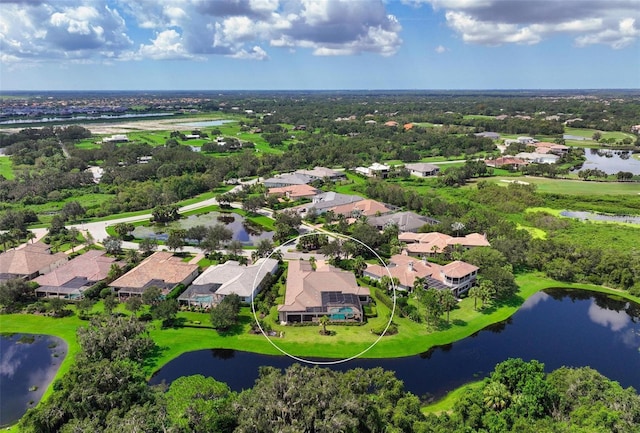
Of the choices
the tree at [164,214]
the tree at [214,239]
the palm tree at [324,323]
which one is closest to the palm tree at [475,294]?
the palm tree at [324,323]

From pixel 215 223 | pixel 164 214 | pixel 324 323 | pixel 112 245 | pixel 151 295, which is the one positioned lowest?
pixel 215 223

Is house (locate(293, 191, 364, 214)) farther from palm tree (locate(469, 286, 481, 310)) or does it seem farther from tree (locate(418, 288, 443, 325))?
tree (locate(418, 288, 443, 325))

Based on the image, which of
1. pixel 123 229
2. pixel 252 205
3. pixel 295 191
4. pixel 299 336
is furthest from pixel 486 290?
pixel 295 191

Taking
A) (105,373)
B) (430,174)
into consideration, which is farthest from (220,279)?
(430,174)

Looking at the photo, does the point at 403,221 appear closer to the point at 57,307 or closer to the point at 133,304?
the point at 133,304

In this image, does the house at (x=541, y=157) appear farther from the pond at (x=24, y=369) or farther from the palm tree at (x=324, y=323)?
the pond at (x=24, y=369)
